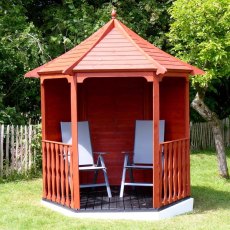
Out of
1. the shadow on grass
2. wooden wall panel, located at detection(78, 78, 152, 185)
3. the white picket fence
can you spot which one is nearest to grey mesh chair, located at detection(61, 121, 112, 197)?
wooden wall panel, located at detection(78, 78, 152, 185)

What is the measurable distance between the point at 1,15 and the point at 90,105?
21.7ft

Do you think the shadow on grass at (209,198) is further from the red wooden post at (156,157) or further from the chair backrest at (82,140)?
the chair backrest at (82,140)

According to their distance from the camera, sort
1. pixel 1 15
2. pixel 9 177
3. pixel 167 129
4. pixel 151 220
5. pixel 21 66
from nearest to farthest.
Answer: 1. pixel 151 220
2. pixel 167 129
3. pixel 9 177
4. pixel 21 66
5. pixel 1 15

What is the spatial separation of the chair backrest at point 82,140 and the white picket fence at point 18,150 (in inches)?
101

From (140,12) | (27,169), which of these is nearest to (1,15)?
(140,12)

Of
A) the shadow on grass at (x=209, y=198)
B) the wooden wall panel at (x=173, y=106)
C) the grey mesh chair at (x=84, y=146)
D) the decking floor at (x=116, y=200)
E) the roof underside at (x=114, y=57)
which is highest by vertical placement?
the roof underside at (x=114, y=57)

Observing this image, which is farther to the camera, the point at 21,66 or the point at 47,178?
the point at 21,66

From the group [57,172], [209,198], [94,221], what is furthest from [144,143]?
[94,221]

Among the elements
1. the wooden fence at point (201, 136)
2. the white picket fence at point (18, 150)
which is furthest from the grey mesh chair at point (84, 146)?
the wooden fence at point (201, 136)

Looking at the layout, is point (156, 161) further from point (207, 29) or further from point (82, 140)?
point (207, 29)

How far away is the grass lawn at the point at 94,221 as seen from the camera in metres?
8.32

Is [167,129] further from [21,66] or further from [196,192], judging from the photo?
[21,66]

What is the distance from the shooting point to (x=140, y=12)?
17.4 metres

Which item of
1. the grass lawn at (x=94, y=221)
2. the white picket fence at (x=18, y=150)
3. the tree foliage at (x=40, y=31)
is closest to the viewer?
the grass lawn at (x=94, y=221)
